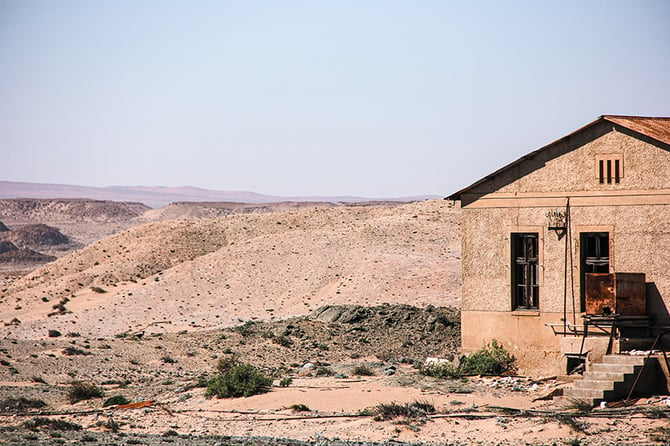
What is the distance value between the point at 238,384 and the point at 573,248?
8647 millimetres

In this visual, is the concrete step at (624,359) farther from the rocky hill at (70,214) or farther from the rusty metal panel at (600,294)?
the rocky hill at (70,214)

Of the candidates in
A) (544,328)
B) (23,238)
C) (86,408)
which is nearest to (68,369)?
(86,408)

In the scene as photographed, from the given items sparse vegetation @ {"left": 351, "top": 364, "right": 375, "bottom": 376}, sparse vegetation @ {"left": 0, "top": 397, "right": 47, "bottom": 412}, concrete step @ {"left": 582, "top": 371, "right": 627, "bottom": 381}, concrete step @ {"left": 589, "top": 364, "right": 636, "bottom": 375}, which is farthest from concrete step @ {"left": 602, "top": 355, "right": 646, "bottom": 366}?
sparse vegetation @ {"left": 0, "top": 397, "right": 47, "bottom": 412}

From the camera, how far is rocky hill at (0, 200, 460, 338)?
41156mm

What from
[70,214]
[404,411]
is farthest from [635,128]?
[70,214]

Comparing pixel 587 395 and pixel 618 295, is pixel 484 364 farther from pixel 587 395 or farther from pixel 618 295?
pixel 587 395

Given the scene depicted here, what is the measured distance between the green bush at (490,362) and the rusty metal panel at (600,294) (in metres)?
2.58

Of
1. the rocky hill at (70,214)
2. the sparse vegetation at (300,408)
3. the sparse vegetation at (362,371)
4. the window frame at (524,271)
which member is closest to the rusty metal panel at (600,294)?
the window frame at (524,271)

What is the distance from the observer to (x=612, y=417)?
17375 mm

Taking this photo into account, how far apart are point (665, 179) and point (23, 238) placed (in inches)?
4154

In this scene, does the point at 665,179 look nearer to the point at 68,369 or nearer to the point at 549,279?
the point at 549,279

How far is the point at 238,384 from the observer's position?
21.6 metres

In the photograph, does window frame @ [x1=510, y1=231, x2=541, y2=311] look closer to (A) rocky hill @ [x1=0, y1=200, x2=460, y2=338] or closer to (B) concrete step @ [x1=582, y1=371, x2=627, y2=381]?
(B) concrete step @ [x1=582, y1=371, x2=627, y2=381]

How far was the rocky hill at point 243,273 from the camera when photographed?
4116 cm
